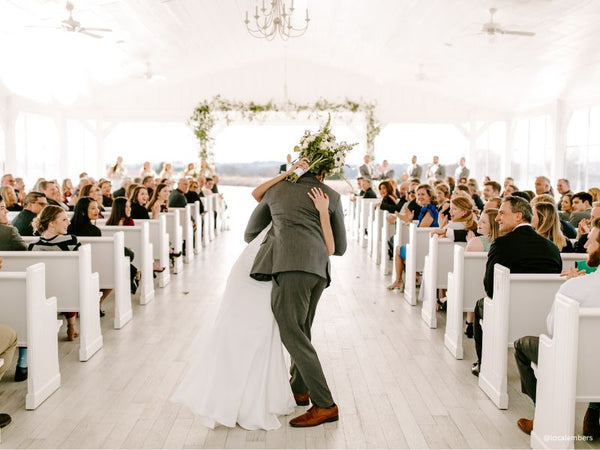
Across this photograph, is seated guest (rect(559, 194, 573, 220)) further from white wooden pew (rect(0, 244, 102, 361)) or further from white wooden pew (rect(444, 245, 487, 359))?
white wooden pew (rect(0, 244, 102, 361))

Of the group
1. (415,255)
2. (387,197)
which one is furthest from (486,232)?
(387,197)

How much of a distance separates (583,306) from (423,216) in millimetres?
4132

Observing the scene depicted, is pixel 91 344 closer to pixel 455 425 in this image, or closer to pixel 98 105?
pixel 455 425

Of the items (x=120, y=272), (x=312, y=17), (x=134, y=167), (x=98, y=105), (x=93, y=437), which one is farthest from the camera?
(x=134, y=167)

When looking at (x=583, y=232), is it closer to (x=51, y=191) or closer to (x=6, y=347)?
(x=6, y=347)

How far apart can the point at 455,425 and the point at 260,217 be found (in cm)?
158

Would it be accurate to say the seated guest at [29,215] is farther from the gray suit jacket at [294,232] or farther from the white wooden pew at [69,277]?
the gray suit jacket at [294,232]

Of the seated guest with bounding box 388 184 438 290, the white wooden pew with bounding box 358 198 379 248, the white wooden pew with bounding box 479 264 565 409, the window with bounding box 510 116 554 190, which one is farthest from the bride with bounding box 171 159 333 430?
the window with bounding box 510 116 554 190

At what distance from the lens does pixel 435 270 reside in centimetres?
585

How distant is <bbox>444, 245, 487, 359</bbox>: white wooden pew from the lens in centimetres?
493

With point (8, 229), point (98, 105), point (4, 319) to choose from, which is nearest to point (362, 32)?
point (98, 105)

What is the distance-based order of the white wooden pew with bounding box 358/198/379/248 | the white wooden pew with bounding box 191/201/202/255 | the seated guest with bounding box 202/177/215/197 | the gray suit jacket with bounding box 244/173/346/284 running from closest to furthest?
the gray suit jacket with bounding box 244/173/346/284, the white wooden pew with bounding box 191/201/202/255, the white wooden pew with bounding box 358/198/379/248, the seated guest with bounding box 202/177/215/197

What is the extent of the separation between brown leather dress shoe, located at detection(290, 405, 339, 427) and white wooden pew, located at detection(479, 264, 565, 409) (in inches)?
41.8

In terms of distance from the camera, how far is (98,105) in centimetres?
1809
